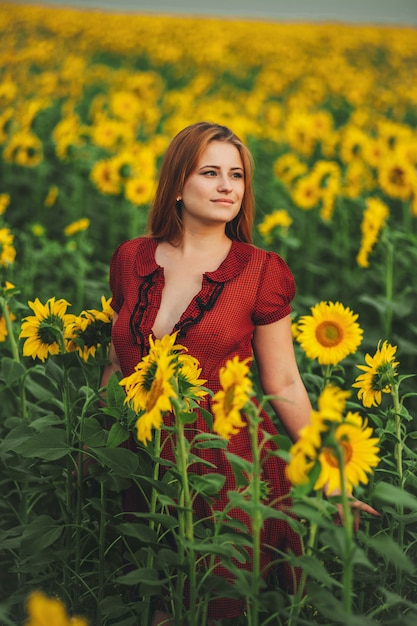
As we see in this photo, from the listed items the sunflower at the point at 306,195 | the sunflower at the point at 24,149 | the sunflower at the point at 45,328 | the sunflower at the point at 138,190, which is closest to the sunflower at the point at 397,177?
the sunflower at the point at 306,195

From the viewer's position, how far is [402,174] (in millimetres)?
3510

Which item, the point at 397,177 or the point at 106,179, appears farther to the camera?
the point at 106,179

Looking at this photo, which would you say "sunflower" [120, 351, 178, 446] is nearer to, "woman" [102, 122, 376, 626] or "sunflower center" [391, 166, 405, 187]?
"woman" [102, 122, 376, 626]

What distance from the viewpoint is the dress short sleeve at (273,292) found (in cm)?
171

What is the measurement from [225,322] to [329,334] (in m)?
0.22

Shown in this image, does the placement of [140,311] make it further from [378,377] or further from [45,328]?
[378,377]

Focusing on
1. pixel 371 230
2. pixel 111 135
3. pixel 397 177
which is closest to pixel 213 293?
pixel 371 230

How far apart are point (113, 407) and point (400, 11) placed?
8.94 feet

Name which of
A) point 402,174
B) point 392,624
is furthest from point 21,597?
point 402,174

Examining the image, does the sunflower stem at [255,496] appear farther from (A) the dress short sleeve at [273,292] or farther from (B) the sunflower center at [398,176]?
(B) the sunflower center at [398,176]

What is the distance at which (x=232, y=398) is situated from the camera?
123 centimetres

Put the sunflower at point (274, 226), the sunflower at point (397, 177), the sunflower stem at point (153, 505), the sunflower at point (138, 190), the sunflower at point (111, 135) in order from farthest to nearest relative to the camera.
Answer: the sunflower at point (111, 135) < the sunflower at point (138, 190) < the sunflower at point (397, 177) < the sunflower at point (274, 226) < the sunflower stem at point (153, 505)

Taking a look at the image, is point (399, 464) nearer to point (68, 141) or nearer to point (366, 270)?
point (366, 270)

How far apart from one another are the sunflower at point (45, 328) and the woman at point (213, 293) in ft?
0.41
